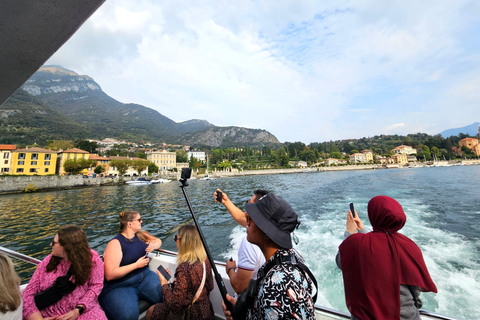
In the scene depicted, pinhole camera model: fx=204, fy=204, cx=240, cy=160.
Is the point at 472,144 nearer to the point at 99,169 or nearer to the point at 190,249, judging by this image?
the point at 190,249

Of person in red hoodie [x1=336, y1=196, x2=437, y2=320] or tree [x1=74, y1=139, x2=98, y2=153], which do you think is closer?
person in red hoodie [x1=336, y1=196, x2=437, y2=320]

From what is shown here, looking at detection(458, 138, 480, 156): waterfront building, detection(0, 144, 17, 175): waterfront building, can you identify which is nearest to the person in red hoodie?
detection(0, 144, 17, 175): waterfront building

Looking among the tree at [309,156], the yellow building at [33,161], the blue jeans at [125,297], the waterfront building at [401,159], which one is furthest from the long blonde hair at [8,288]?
the waterfront building at [401,159]

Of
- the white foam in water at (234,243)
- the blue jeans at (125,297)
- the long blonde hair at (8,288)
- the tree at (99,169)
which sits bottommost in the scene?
the white foam in water at (234,243)

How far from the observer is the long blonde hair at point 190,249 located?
2102mm

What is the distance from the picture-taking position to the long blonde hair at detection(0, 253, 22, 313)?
1444 mm

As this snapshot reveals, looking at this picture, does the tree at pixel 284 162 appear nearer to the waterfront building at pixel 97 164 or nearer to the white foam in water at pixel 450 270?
the waterfront building at pixel 97 164

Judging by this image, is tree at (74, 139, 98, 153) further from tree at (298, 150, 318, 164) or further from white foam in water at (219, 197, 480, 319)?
tree at (298, 150, 318, 164)

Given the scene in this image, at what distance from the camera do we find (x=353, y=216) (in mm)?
2035

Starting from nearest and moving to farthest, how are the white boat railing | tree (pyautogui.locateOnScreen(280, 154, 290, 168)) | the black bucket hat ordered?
the black bucket hat, the white boat railing, tree (pyautogui.locateOnScreen(280, 154, 290, 168))

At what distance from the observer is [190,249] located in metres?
2.12

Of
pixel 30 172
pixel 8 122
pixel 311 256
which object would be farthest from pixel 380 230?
pixel 8 122

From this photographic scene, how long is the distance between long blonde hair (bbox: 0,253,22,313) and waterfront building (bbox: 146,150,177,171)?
8211cm

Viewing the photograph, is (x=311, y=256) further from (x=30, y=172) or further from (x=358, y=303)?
(x=30, y=172)
